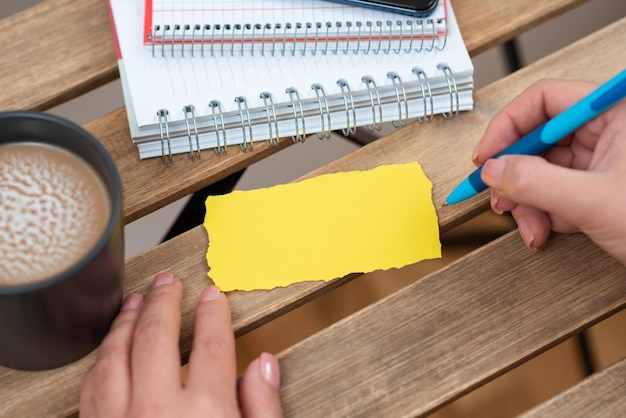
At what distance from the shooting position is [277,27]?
759 mm

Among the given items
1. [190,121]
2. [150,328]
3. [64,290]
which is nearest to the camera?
[64,290]

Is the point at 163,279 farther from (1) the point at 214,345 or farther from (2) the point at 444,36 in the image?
(2) the point at 444,36

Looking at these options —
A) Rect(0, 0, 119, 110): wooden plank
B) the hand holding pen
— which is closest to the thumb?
the hand holding pen

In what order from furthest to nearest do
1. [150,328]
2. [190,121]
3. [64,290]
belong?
[190,121] → [150,328] → [64,290]

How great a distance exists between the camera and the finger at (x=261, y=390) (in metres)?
0.62

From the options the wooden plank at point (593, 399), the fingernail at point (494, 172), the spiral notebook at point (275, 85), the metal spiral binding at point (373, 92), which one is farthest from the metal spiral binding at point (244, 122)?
the wooden plank at point (593, 399)

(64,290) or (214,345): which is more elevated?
(64,290)

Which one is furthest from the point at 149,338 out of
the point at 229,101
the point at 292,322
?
the point at 292,322

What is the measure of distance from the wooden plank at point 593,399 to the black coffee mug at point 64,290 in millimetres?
342

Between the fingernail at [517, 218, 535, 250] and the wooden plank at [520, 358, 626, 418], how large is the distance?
0.12 meters

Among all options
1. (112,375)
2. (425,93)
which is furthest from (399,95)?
(112,375)

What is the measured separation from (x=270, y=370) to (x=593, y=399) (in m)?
0.26

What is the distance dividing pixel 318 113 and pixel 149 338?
0.86 ft

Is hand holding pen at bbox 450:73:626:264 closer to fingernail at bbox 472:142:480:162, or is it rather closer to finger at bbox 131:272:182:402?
fingernail at bbox 472:142:480:162
